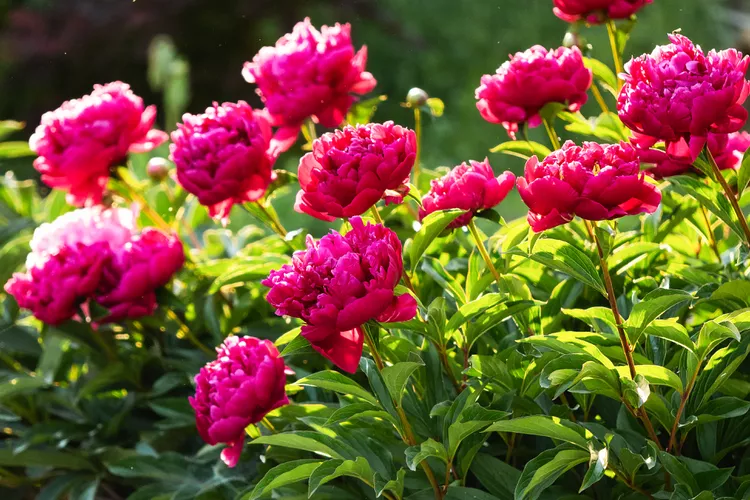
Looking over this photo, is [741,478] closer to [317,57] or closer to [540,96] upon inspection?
[540,96]

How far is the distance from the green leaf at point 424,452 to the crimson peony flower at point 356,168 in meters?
0.22

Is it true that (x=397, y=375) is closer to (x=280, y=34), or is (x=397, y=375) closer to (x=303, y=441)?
(x=303, y=441)

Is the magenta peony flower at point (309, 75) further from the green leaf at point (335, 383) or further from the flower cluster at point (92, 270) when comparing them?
the green leaf at point (335, 383)

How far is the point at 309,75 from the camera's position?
1.14 meters

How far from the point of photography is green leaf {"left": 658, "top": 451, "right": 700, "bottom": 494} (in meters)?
0.84

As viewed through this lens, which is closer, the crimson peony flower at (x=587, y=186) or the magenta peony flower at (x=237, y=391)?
→ the crimson peony flower at (x=587, y=186)

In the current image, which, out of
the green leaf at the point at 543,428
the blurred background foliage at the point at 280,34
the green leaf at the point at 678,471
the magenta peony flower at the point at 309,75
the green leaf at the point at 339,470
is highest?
the blurred background foliage at the point at 280,34

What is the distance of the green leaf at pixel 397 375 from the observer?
2.77ft

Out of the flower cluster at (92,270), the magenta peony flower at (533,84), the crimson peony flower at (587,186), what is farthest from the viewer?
the flower cluster at (92,270)

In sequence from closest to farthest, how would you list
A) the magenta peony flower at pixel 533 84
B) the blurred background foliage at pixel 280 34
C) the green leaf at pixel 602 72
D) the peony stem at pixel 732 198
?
the peony stem at pixel 732 198, the magenta peony flower at pixel 533 84, the green leaf at pixel 602 72, the blurred background foliage at pixel 280 34

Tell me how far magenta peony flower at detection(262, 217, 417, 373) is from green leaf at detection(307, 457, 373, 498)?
0.12 meters

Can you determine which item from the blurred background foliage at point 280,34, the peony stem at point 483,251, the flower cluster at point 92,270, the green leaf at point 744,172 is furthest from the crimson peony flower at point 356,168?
the blurred background foliage at point 280,34

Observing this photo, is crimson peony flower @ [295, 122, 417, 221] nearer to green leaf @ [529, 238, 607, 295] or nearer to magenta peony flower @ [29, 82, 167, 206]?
green leaf @ [529, 238, 607, 295]

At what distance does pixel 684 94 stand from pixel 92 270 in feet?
2.59
